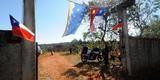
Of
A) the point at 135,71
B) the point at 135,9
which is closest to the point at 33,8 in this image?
the point at 135,71

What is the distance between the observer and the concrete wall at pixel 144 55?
1570cm

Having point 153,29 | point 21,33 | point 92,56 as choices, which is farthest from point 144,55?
point 153,29

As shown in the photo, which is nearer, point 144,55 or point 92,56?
point 144,55

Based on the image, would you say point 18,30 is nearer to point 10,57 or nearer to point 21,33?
point 21,33

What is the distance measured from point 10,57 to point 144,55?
8.63 m

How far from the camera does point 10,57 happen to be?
10227 mm

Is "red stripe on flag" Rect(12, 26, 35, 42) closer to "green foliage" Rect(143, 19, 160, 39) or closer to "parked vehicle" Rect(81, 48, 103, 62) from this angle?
"parked vehicle" Rect(81, 48, 103, 62)

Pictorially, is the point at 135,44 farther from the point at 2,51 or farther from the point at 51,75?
the point at 2,51

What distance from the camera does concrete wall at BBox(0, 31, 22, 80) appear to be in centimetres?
1012

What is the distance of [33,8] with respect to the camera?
33.3 ft

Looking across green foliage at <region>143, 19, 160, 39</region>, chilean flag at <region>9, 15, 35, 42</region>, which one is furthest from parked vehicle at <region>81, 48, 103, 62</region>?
chilean flag at <region>9, 15, 35, 42</region>

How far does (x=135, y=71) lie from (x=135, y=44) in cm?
147

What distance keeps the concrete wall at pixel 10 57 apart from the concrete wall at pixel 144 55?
23.5 ft

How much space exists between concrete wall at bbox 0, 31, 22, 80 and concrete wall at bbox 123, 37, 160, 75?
23.5 ft
